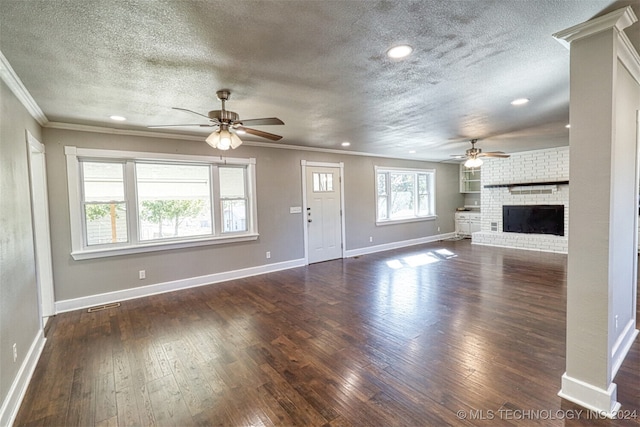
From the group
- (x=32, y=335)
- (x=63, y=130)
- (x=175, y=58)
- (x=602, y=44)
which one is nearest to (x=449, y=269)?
(x=602, y=44)

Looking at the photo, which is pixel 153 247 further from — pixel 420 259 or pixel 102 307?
pixel 420 259

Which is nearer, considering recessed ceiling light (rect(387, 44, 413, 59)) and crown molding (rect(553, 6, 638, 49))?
crown molding (rect(553, 6, 638, 49))

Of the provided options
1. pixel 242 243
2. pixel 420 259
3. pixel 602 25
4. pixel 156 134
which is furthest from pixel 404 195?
pixel 602 25

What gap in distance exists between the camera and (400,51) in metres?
2.09

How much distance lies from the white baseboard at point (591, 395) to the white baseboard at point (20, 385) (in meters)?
3.60

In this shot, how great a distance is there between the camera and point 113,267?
4.17 m

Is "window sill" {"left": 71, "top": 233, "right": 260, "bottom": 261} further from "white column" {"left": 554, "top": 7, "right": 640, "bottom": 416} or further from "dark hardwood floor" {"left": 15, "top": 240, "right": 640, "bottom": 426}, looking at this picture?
"white column" {"left": 554, "top": 7, "right": 640, "bottom": 416}

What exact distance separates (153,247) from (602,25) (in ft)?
17.2

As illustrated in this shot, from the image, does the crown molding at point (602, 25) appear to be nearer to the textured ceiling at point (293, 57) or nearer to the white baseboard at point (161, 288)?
the textured ceiling at point (293, 57)

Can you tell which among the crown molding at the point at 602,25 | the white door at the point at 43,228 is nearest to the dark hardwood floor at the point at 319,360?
the white door at the point at 43,228

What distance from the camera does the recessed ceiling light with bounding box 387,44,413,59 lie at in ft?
6.66

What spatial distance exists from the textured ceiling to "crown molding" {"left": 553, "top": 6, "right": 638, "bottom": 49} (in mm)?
39

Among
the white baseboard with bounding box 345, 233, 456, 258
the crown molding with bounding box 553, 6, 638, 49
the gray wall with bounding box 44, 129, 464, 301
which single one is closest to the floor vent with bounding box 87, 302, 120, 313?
the gray wall with bounding box 44, 129, 464, 301

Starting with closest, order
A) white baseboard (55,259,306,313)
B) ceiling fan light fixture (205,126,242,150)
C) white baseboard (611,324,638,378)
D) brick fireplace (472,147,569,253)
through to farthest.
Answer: white baseboard (611,324,638,378) → ceiling fan light fixture (205,126,242,150) → white baseboard (55,259,306,313) → brick fireplace (472,147,569,253)
